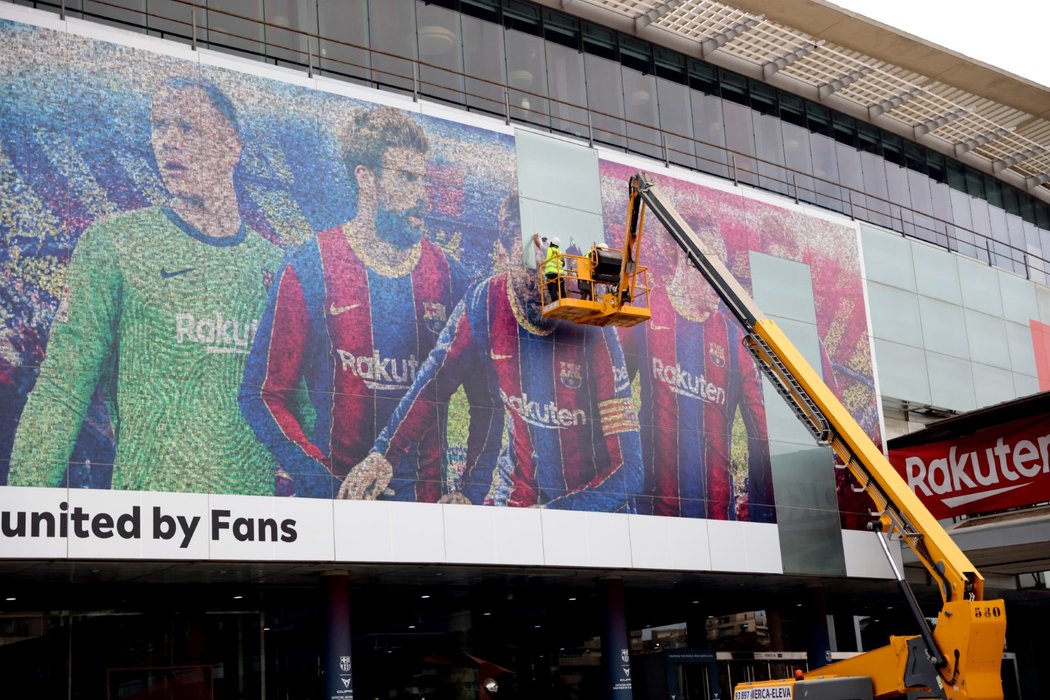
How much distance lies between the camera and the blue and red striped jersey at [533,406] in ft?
110

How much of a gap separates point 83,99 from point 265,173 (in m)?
4.66

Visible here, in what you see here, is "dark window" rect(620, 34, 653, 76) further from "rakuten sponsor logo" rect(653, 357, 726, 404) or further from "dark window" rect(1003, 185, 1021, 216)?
"dark window" rect(1003, 185, 1021, 216)

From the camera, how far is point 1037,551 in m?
41.9

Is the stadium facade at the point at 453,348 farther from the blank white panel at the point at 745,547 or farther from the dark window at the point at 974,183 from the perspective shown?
the dark window at the point at 974,183

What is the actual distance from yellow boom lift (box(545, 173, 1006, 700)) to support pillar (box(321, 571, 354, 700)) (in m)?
9.68

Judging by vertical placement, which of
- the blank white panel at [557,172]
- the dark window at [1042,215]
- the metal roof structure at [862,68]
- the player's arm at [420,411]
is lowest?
the player's arm at [420,411]

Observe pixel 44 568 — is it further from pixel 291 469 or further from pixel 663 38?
pixel 663 38

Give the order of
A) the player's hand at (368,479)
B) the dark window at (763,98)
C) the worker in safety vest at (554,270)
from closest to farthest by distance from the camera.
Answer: the player's hand at (368,479)
the worker in safety vest at (554,270)
the dark window at (763,98)

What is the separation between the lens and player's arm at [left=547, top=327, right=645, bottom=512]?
35969 mm

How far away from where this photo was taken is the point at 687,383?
39.4 metres

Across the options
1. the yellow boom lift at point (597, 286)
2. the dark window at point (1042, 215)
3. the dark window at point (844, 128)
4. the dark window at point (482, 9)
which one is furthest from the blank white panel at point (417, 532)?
the dark window at point (1042, 215)

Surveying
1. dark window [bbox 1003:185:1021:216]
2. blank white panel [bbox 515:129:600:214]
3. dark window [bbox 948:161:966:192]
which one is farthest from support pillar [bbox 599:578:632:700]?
dark window [bbox 1003:185:1021:216]

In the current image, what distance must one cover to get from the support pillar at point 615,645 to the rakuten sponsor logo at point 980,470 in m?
12.0

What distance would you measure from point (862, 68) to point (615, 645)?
25.2m
